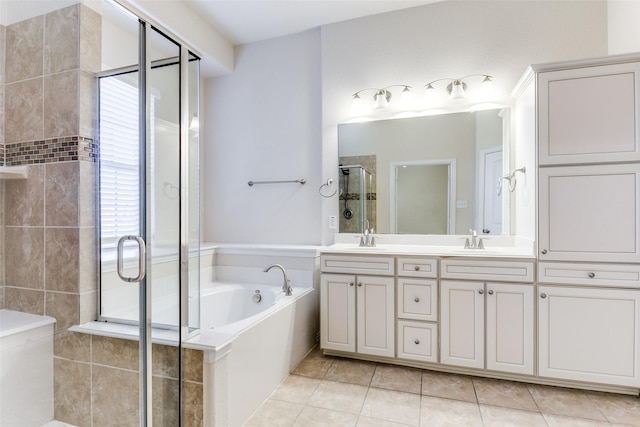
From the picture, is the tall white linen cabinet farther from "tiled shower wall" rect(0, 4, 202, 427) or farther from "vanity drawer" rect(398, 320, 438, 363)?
"tiled shower wall" rect(0, 4, 202, 427)

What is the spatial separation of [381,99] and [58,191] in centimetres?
235

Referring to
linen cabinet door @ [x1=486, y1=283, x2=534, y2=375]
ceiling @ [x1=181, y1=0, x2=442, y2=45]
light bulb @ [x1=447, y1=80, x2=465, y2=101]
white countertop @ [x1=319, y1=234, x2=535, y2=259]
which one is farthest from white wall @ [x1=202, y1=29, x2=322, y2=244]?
linen cabinet door @ [x1=486, y1=283, x2=534, y2=375]

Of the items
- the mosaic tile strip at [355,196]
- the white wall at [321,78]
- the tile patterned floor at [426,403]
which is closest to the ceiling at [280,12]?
the white wall at [321,78]

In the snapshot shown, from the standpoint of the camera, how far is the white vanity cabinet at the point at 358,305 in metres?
2.27

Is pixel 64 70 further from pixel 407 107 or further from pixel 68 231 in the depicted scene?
pixel 407 107

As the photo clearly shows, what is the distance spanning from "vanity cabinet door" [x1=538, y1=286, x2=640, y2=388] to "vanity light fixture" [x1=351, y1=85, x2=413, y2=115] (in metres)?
1.73

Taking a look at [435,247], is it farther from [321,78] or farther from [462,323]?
[321,78]

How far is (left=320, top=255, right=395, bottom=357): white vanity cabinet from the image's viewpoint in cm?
227

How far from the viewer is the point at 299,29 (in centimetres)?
304

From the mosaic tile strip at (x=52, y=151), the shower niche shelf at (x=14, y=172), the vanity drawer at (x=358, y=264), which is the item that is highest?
the mosaic tile strip at (x=52, y=151)

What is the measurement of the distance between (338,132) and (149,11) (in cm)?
170

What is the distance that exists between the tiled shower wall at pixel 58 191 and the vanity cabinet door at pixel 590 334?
243 centimetres

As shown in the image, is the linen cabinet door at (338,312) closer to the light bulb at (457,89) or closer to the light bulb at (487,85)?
the light bulb at (457,89)

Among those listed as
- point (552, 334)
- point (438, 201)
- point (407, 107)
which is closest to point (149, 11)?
point (407, 107)
